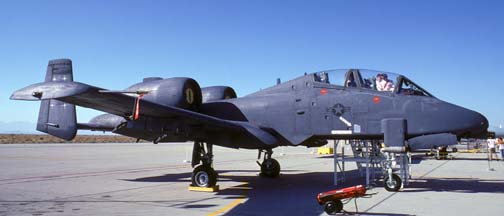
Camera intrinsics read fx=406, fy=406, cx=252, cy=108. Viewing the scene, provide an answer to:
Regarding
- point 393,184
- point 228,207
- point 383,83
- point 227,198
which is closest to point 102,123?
point 227,198

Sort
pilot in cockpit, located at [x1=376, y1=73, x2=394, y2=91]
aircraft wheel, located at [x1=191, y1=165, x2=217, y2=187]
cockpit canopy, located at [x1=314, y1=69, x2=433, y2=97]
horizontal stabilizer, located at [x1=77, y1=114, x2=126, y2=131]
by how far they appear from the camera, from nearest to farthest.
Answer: cockpit canopy, located at [x1=314, y1=69, x2=433, y2=97]
pilot in cockpit, located at [x1=376, y1=73, x2=394, y2=91]
aircraft wheel, located at [x1=191, y1=165, x2=217, y2=187]
horizontal stabilizer, located at [x1=77, y1=114, x2=126, y2=131]

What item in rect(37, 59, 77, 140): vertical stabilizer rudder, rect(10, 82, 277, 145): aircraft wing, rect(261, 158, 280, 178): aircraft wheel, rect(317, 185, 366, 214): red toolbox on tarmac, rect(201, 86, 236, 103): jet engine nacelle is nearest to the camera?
rect(317, 185, 366, 214): red toolbox on tarmac

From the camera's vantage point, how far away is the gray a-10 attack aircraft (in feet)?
→ 32.5

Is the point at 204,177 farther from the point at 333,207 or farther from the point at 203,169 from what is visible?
the point at 333,207

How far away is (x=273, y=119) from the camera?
1177 cm

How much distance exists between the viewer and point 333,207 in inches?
307

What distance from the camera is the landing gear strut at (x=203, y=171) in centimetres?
1165

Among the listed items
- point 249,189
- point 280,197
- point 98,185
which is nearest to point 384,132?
point 280,197

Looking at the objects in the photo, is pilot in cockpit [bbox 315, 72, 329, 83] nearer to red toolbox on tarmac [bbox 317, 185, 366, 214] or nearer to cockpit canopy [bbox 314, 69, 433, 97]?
cockpit canopy [bbox 314, 69, 433, 97]

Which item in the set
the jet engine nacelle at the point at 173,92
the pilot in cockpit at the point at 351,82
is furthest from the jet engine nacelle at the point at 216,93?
the pilot in cockpit at the point at 351,82

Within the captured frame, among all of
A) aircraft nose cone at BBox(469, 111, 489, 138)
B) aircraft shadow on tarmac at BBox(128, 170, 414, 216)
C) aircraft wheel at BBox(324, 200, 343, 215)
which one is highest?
aircraft nose cone at BBox(469, 111, 489, 138)

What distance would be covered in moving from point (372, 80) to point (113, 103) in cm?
680

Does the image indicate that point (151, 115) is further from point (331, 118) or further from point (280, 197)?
point (331, 118)

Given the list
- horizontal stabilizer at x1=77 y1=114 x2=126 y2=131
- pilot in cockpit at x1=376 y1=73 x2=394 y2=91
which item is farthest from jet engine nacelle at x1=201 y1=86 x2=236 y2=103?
pilot in cockpit at x1=376 y1=73 x2=394 y2=91
